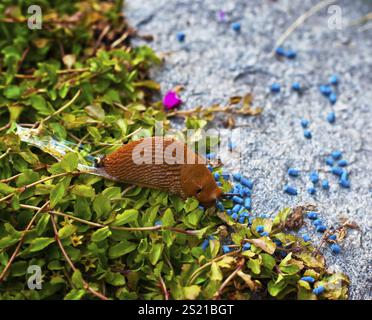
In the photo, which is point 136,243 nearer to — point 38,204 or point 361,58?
point 38,204

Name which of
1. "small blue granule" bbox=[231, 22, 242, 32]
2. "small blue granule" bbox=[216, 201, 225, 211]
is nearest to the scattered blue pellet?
"small blue granule" bbox=[231, 22, 242, 32]

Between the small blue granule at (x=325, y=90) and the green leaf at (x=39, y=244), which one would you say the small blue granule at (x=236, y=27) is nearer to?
the small blue granule at (x=325, y=90)

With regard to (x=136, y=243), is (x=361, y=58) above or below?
above

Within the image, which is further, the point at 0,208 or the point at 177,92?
the point at 177,92
